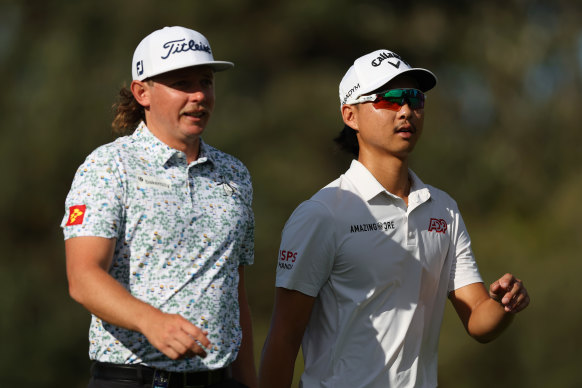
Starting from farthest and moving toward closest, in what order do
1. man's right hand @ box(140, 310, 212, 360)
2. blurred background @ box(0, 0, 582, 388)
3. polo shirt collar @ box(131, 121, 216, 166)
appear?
blurred background @ box(0, 0, 582, 388) < polo shirt collar @ box(131, 121, 216, 166) < man's right hand @ box(140, 310, 212, 360)

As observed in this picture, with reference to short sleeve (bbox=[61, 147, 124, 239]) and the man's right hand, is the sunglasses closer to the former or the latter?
short sleeve (bbox=[61, 147, 124, 239])

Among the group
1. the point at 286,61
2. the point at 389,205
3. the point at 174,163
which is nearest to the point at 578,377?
the point at 286,61

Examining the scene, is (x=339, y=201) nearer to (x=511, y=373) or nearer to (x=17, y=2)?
(x=511, y=373)

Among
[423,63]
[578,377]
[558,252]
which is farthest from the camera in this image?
[423,63]

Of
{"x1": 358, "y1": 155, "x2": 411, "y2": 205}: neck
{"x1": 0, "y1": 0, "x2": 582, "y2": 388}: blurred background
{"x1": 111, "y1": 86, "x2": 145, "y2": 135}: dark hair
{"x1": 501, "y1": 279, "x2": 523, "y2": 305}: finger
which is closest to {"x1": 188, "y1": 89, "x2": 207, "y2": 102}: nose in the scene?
{"x1": 111, "y1": 86, "x2": 145, "y2": 135}: dark hair

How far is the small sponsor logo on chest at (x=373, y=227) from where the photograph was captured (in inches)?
177

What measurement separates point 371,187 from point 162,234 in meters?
1.42

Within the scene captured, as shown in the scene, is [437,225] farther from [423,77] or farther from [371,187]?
[423,77]

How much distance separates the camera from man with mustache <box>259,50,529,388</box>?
4.41 meters

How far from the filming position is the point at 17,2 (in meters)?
16.1

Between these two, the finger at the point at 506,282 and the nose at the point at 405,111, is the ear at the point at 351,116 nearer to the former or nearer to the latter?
the nose at the point at 405,111

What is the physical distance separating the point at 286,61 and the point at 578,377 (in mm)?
6819

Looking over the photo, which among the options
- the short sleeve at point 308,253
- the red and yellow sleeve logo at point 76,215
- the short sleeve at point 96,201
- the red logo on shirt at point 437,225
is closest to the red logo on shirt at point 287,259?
the short sleeve at point 308,253

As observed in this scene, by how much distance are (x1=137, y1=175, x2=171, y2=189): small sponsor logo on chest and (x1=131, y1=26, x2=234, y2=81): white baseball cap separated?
42 cm
